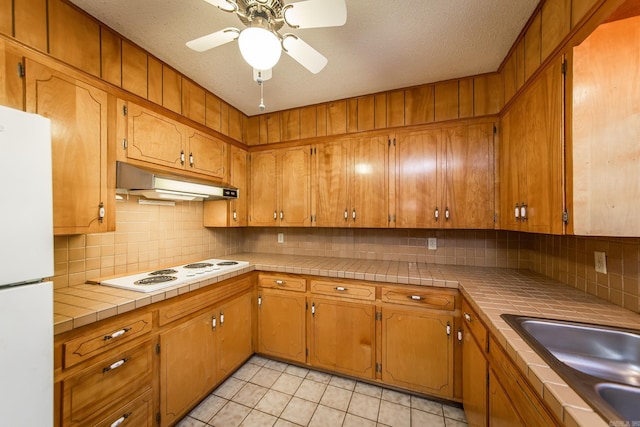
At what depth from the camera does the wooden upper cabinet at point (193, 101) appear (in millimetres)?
1955

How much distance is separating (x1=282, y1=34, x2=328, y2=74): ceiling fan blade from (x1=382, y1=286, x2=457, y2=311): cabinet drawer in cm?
160

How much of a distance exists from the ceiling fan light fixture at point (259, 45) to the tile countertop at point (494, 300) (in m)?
1.38

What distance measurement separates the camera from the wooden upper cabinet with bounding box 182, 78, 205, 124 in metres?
1.96

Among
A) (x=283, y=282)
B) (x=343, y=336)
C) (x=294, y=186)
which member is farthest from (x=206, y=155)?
(x=343, y=336)

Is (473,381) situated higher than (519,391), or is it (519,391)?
(519,391)

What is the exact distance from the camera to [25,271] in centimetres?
81

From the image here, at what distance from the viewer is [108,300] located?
127cm

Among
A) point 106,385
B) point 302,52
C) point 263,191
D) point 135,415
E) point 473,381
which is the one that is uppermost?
point 302,52

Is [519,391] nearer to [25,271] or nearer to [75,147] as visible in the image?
[25,271]

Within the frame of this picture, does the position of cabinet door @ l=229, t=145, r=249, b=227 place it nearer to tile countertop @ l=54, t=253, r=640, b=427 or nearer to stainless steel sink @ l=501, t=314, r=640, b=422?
tile countertop @ l=54, t=253, r=640, b=427

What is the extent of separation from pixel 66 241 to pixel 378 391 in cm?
241

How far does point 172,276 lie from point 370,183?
1.78 metres

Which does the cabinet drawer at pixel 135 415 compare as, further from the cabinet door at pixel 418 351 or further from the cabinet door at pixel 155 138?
the cabinet door at pixel 418 351

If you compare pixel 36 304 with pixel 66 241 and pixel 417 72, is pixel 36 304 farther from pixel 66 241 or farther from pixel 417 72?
pixel 417 72
